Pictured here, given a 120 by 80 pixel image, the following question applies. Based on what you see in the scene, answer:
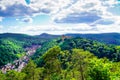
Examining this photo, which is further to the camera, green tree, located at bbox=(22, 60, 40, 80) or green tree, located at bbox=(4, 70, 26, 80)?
green tree, located at bbox=(4, 70, 26, 80)

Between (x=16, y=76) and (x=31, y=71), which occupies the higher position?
(x=31, y=71)

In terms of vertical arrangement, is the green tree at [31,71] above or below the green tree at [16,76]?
above

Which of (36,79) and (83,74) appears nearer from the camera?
(83,74)

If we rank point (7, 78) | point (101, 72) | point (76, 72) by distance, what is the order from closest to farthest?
point (101, 72) → point (76, 72) → point (7, 78)

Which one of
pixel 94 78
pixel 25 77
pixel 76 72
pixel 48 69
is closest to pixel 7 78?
pixel 25 77

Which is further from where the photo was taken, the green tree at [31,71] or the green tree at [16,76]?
the green tree at [16,76]

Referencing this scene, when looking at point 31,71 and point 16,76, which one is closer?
point 31,71

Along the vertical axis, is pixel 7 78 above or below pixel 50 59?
below

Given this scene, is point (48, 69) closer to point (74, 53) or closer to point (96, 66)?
point (74, 53)

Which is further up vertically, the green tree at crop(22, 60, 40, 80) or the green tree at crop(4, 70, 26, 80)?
the green tree at crop(22, 60, 40, 80)

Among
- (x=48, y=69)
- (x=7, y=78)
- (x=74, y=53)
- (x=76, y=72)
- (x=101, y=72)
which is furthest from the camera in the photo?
(x=7, y=78)

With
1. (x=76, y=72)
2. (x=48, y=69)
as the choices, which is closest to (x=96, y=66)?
(x=76, y=72)
